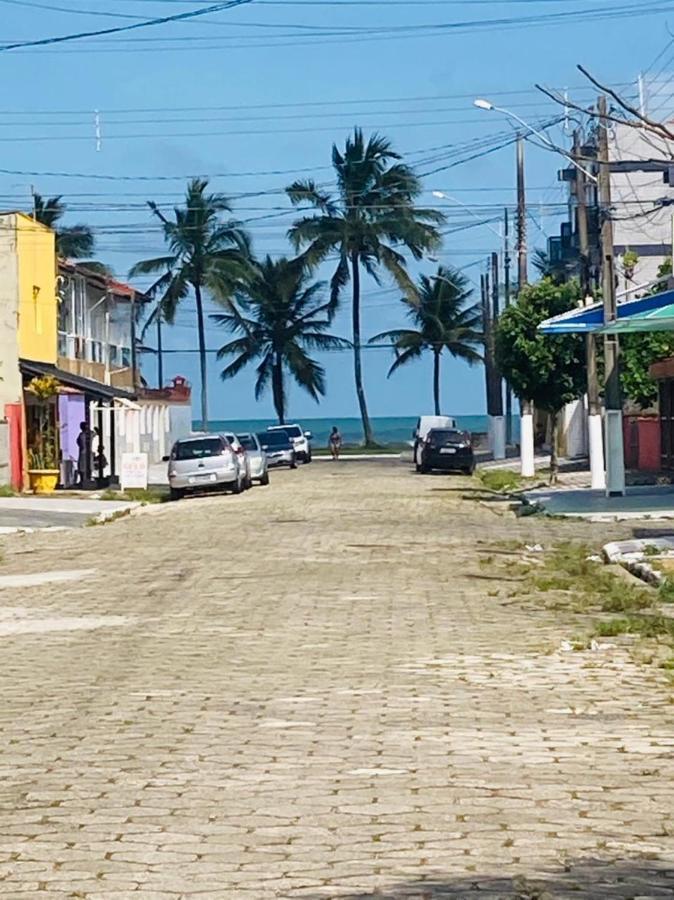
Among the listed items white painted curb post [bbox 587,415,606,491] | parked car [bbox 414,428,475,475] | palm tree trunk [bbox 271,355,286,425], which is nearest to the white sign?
white painted curb post [bbox 587,415,606,491]

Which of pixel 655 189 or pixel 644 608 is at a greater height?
pixel 655 189

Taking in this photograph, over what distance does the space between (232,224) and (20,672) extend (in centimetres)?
6473

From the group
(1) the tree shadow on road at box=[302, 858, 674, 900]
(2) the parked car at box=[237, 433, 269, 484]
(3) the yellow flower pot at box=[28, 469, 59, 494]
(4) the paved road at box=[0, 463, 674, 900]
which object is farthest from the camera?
(2) the parked car at box=[237, 433, 269, 484]

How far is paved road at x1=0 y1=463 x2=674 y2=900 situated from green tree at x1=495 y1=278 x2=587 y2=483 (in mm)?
23890

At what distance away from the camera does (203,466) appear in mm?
44250

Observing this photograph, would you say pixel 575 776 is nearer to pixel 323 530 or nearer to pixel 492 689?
pixel 492 689

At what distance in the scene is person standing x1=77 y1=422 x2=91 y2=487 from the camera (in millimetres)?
49875

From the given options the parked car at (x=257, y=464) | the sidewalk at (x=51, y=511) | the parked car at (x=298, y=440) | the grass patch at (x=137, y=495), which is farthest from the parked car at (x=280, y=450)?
the sidewalk at (x=51, y=511)

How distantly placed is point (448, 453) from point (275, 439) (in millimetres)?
12610

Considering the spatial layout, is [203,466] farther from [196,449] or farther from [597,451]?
[597,451]

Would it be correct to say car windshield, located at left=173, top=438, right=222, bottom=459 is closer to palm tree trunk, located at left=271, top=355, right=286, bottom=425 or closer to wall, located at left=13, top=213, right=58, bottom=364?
wall, located at left=13, top=213, right=58, bottom=364

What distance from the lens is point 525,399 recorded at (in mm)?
45250

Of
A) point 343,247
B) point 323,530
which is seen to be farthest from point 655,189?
point 323,530

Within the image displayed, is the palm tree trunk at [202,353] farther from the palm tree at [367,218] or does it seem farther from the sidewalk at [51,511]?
the sidewalk at [51,511]
